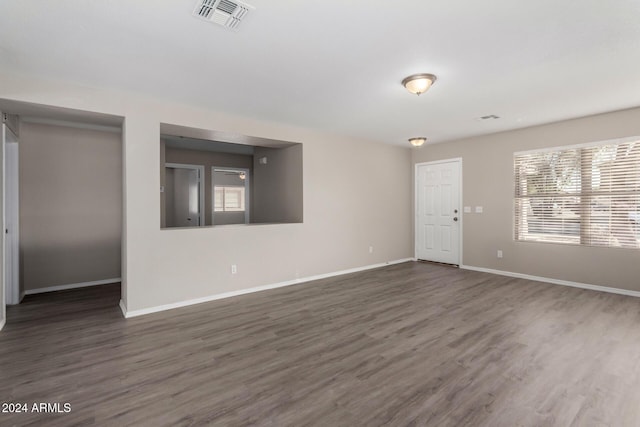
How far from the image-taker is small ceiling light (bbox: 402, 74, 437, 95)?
297 centimetres

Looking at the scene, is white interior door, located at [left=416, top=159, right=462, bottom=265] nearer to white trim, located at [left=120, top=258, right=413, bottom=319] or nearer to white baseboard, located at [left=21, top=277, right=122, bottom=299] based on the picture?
white trim, located at [left=120, top=258, right=413, bottom=319]

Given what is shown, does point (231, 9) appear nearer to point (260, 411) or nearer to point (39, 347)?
point (260, 411)

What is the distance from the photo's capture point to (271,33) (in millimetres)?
2270

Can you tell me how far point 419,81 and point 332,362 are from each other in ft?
8.92

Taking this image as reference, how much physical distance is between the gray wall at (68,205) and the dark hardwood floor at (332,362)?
0.72 meters

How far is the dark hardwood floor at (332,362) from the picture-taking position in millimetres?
1873

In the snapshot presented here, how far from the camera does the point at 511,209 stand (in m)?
5.34

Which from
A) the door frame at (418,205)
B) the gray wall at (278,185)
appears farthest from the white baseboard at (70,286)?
the door frame at (418,205)

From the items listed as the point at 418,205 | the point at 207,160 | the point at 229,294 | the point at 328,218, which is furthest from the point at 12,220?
the point at 418,205

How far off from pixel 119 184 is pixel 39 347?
9.91 feet

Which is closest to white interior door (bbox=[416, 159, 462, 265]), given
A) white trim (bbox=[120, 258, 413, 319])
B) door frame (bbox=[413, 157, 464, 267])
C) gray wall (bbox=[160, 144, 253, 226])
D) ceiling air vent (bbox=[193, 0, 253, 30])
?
door frame (bbox=[413, 157, 464, 267])

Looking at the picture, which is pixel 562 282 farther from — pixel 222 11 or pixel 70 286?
pixel 70 286

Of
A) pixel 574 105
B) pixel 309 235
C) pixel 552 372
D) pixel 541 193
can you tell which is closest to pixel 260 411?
pixel 552 372

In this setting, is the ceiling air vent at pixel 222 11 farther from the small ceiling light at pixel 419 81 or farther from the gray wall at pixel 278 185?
the gray wall at pixel 278 185
